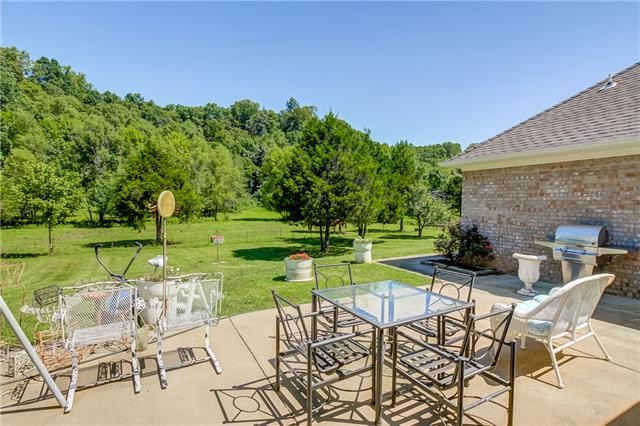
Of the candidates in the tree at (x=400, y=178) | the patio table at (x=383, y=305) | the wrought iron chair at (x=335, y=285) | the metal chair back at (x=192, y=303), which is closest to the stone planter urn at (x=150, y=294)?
the metal chair back at (x=192, y=303)

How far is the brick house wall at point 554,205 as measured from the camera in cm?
623

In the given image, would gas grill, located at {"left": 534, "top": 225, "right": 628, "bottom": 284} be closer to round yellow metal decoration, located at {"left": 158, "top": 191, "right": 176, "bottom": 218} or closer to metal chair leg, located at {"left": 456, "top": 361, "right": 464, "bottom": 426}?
metal chair leg, located at {"left": 456, "top": 361, "right": 464, "bottom": 426}

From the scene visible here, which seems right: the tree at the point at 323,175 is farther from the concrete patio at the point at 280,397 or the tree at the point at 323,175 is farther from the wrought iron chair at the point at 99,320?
the wrought iron chair at the point at 99,320

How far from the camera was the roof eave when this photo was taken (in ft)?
19.9

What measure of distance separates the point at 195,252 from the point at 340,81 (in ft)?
33.8

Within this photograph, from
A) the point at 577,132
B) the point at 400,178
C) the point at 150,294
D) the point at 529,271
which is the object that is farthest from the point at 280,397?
the point at 400,178

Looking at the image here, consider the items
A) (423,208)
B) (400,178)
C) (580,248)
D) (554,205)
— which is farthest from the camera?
(423,208)

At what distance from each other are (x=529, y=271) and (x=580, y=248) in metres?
1.09

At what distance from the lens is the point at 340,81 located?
13766 millimetres

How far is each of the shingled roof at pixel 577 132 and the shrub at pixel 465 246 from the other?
193 centimetres

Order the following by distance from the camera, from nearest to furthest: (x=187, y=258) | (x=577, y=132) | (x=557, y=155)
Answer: (x=557, y=155)
(x=577, y=132)
(x=187, y=258)

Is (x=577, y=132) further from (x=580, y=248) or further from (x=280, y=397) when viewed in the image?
(x=280, y=397)

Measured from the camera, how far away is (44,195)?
44.9 feet

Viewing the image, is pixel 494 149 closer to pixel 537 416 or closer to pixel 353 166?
pixel 353 166
